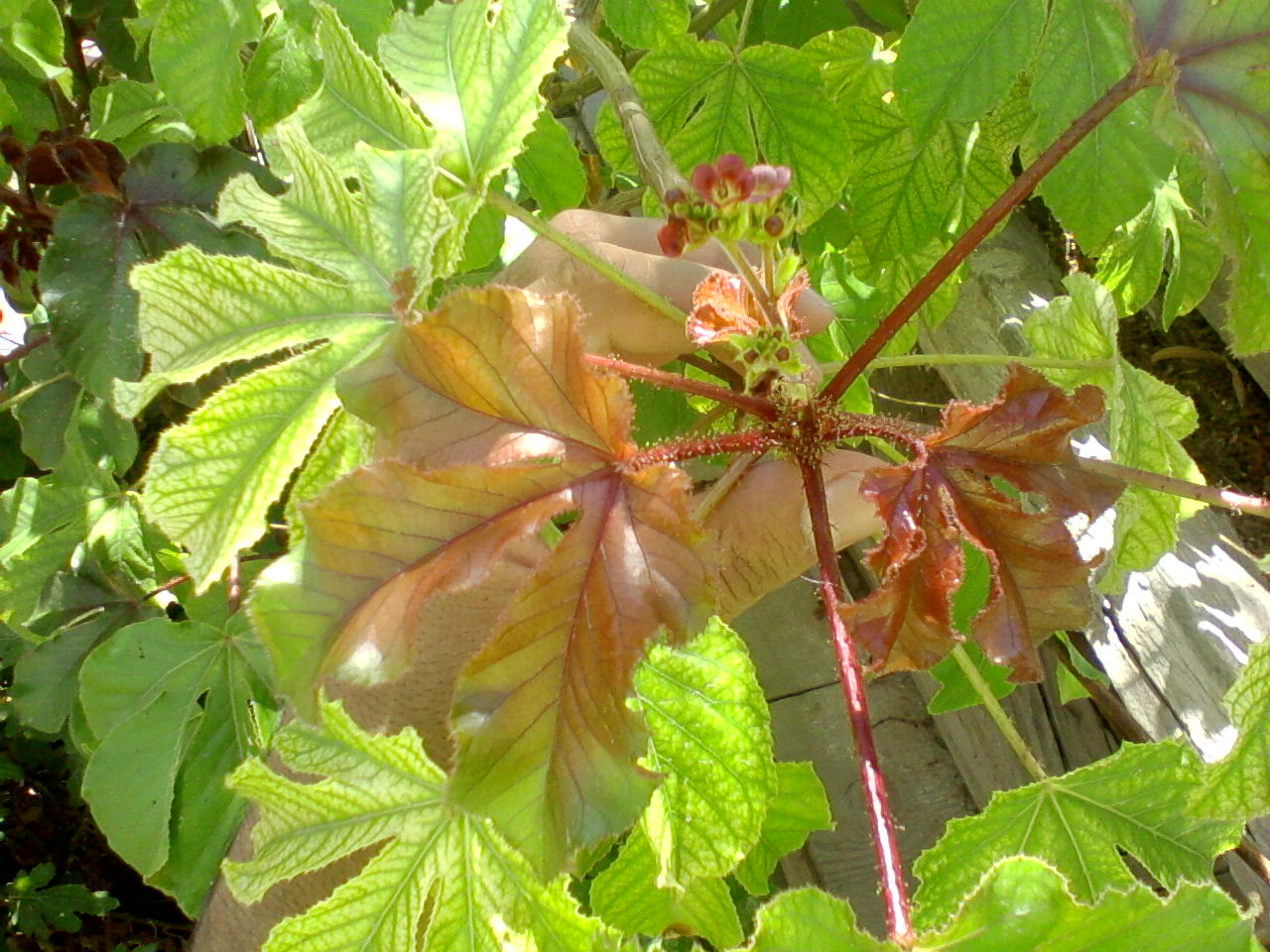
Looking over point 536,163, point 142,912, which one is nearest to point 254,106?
point 536,163

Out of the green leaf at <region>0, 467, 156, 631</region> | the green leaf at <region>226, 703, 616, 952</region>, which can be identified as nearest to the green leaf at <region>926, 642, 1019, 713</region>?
the green leaf at <region>226, 703, 616, 952</region>

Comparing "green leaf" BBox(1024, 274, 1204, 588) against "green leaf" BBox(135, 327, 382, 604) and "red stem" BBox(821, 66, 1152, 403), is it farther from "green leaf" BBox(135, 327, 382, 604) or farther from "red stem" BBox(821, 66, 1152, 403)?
"green leaf" BBox(135, 327, 382, 604)

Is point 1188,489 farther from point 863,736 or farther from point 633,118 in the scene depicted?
point 633,118

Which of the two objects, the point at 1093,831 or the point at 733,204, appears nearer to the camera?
the point at 733,204

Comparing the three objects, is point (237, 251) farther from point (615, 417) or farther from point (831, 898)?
point (831, 898)

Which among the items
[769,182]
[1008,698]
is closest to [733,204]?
[769,182]

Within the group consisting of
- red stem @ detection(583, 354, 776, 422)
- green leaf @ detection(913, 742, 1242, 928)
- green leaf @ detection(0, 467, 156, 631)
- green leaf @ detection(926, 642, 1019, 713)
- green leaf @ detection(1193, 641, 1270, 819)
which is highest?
red stem @ detection(583, 354, 776, 422)
